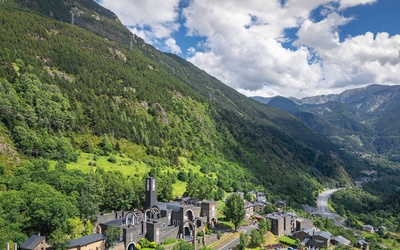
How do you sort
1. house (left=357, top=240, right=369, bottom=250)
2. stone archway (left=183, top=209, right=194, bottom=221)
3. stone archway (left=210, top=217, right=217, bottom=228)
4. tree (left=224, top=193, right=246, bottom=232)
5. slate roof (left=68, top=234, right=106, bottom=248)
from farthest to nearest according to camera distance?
Result: house (left=357, top=240, right=369, bottom=250) < stone archway (left=210, top=217, right=217, bottom=228) < tree (left=224, top=193, right=246, bottom=232) < stone archway (left=183, top=209, right=194, bottom=221) < slate roof (left=68, top=234, right=106, bottom=248)

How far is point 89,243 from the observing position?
2518 inches

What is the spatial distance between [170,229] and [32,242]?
29.2 m

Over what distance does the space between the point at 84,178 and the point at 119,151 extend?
1733 inches

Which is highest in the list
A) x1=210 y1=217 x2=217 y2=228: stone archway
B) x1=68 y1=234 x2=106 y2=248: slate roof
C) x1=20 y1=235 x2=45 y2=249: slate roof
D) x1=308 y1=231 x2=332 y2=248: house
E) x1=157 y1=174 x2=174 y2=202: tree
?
x1=157 y1=174 x2=174 y2=202: tree

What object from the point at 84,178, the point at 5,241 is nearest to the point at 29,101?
the point at 84,178

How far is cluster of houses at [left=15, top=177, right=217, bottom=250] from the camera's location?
2519 inches

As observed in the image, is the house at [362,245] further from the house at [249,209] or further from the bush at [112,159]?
the bush at [112,159]

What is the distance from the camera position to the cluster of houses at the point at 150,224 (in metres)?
64.0

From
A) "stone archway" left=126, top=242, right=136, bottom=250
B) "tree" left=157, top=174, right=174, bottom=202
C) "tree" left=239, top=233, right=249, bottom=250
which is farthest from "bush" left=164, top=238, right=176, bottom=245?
"tree" left=157, top=174, right=174, bottom=202

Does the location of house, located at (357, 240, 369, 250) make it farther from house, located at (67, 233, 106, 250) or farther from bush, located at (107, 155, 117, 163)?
bush, located at (107, 155, 117, 163)

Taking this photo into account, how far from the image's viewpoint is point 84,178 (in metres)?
86.6

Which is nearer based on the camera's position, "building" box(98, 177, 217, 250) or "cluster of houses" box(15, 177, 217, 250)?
"cluster of houses" box(15, 177, 217, 250)

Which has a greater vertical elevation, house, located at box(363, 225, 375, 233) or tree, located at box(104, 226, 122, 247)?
tree, located at box(104, 226, 122, 247)

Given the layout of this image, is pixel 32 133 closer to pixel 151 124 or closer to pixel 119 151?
pixel 119 151
